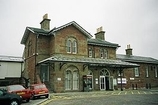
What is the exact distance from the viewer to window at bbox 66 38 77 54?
28.0 m

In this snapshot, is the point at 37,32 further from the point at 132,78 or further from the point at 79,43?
the point at 132,78

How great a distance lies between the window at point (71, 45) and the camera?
91.9 feet

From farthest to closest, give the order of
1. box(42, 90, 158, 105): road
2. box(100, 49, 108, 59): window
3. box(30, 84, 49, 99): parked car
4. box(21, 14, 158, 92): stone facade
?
box(100, 49, 108, 59): window, box(21, 14, 158, 92): stone facade, box(30, 84, 49, 99): parked car, box(42, 90, 158, 105): road

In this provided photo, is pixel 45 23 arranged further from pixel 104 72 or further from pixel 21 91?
pixel 21 91

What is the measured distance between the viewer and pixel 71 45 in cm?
2830

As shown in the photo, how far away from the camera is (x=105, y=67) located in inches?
1253

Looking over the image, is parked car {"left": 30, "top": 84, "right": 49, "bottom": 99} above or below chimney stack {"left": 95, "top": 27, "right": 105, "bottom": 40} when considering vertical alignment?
below

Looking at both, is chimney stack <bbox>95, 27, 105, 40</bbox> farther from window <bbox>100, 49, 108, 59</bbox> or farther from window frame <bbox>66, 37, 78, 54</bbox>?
window frame <bbox>66, 37, 78, 54</bbox>

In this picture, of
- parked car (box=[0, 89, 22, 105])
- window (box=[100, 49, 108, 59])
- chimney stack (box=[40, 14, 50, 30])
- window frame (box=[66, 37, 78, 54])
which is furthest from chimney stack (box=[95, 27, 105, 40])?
parked car (box=[0, 89, 22, 105])

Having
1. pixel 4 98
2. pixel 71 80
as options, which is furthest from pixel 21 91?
pixel 71 80

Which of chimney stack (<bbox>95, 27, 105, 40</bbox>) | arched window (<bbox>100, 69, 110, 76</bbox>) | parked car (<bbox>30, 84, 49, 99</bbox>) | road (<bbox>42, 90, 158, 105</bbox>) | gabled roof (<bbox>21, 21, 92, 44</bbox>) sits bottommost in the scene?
road (<bbox>42, 90, 158, 105</bbox>)

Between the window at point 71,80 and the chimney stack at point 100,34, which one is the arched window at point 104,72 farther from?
the chimney stack at point 100,34

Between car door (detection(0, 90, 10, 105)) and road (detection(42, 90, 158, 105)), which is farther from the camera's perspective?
road (detection(42, 90, 158, 105))

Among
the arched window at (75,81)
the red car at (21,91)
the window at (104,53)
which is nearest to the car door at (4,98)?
the red car at (21,91)
